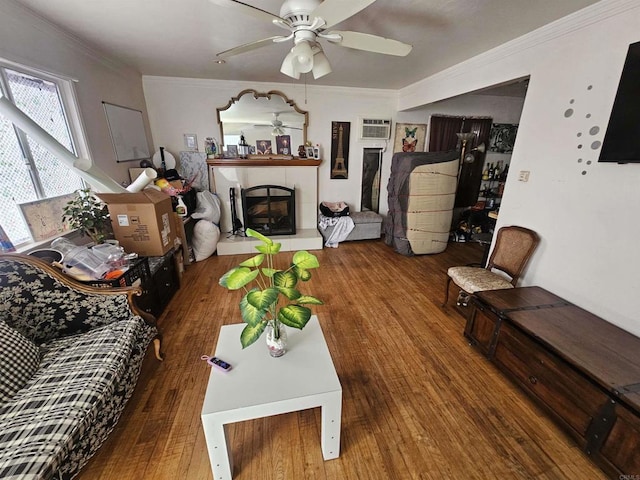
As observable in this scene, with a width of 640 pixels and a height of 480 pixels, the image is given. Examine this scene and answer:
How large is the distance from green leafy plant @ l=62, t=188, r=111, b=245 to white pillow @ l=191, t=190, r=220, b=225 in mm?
1318

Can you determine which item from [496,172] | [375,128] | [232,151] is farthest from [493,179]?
[232,151]

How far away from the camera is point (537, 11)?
169 cm

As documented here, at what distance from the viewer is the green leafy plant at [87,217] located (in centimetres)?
195

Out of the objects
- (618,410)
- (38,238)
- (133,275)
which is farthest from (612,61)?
(38,238)

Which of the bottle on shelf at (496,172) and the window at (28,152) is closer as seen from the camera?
the window at (28,152)

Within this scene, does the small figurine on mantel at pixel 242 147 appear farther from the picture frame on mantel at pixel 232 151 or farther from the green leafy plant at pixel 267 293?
the green leafy plant at pixel 267 293

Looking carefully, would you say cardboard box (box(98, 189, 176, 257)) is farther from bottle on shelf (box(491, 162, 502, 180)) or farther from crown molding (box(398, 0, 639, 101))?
bottle on shelf (box(491, 162, 502, 180))

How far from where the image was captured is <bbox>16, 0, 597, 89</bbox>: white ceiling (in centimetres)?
166

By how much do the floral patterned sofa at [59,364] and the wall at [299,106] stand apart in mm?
2860

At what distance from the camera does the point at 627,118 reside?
1496 millimetres

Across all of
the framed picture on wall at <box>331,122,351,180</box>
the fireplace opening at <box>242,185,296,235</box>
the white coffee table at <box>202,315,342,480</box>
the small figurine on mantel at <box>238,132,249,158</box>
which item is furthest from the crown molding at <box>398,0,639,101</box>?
the small figurine on mantel at <box>238,132,249,158</box>

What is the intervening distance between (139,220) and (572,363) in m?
3.15

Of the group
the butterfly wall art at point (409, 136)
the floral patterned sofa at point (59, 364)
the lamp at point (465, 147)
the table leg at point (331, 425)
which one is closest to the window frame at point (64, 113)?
the floral patterned sofa at point (59, 364)

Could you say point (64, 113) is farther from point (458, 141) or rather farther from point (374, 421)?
point (458, 141)
